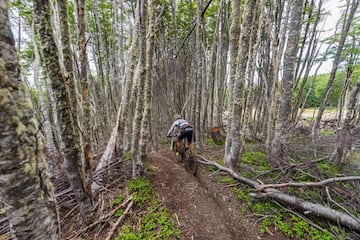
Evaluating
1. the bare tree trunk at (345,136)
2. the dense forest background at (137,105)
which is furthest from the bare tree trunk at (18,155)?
the bare tree trunk at (345,136)

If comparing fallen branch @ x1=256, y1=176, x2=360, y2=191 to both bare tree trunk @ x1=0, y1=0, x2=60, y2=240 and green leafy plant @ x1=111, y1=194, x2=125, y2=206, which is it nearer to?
green leafy plant @ x1=111, y1=194, x2=125, y2=206

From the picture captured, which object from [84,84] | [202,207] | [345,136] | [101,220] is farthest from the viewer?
[345,136]

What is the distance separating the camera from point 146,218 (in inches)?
89.4

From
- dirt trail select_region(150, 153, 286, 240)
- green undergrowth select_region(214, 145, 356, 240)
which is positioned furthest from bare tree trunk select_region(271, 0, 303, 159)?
dirt trail select_region(150, 153, 286, 240)

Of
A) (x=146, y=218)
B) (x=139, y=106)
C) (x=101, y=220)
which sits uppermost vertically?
(x=139, y=106)

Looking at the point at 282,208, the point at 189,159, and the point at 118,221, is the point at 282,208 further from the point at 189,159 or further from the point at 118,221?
the point at 118,221

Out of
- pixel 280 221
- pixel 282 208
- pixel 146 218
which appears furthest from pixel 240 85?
pixel 146 218

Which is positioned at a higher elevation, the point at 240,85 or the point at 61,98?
the point at 240,85

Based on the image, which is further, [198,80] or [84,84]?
[198,80]

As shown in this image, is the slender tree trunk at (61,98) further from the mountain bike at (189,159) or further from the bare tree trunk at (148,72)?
the mountain bike at (189,159)

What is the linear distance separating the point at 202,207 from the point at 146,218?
970 mm

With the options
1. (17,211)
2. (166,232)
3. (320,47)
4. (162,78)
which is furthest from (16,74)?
(320,47)

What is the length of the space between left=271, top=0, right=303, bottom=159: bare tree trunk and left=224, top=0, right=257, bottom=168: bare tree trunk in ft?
2.70

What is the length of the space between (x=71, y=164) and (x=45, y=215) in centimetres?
94
